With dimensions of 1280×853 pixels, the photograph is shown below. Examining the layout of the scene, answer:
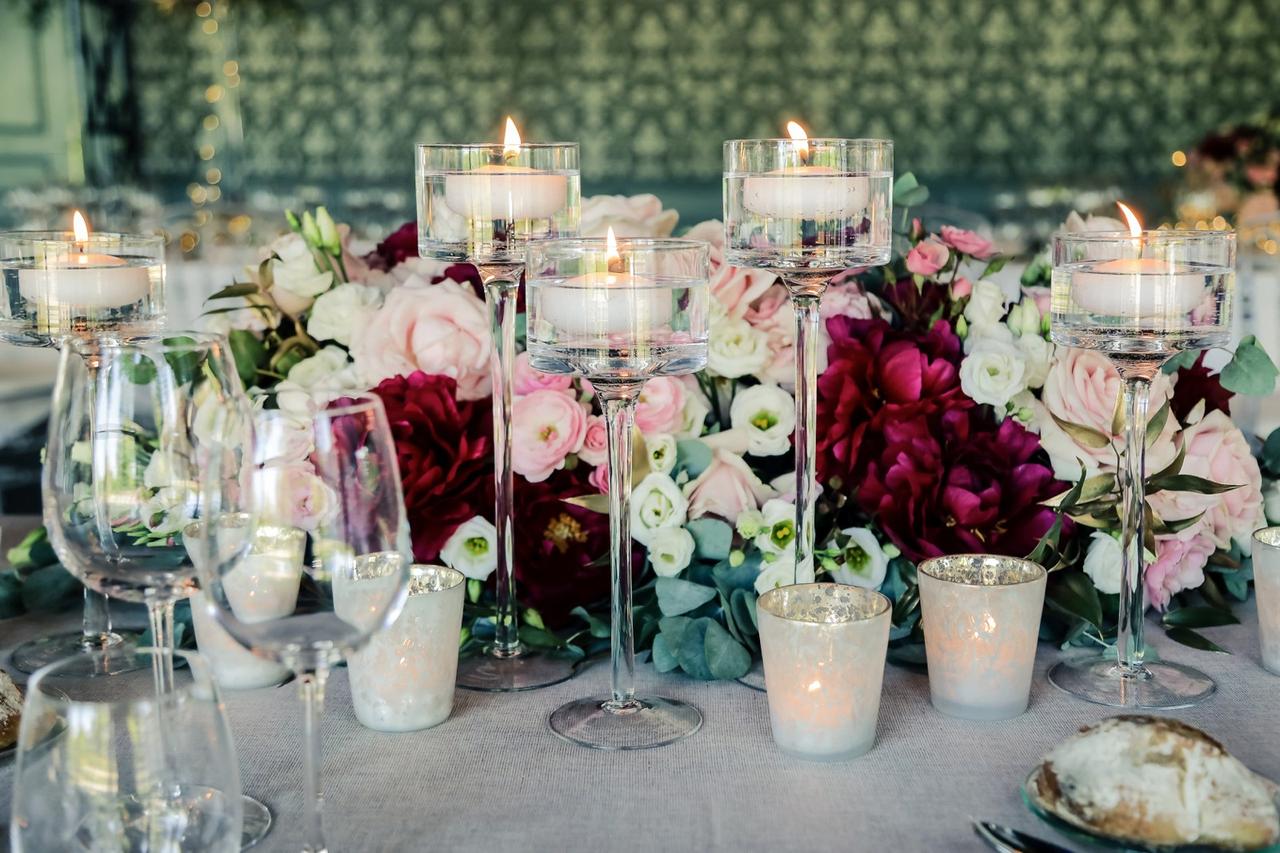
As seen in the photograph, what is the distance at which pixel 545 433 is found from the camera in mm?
1145

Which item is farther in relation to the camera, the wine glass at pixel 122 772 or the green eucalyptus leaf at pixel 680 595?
the green eucalyptus leaf at pixel 680 595

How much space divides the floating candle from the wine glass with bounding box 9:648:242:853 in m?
0.51

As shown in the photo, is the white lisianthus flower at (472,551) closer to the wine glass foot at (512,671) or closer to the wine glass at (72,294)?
the wine glass foot at (512,671)

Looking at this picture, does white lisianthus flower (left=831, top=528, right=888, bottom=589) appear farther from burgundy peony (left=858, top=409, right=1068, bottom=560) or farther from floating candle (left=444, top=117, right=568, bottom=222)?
floating candle (left=444, top=117, right=568, bottom=222)

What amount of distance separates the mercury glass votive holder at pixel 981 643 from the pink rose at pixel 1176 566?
20 centimetres

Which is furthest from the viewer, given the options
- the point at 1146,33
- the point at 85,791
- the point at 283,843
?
the point at 1146,33

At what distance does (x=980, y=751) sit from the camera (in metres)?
0.90

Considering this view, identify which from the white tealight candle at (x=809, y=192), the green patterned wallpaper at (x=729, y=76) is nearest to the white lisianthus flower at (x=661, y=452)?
the white tealight candle at (x=809, y=192)

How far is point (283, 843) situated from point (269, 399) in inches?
9.8

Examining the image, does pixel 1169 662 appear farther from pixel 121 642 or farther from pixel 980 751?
pixel 121 642

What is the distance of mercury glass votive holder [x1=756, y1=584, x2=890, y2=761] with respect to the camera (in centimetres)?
87

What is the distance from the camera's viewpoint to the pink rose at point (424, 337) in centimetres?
118

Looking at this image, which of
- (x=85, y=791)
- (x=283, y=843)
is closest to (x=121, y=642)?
(x=283, y=843)

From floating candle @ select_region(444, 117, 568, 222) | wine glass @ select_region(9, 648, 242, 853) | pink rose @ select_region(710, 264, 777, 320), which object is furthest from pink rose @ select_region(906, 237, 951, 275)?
wine glass @ select_region(9, 648, 242, 853)
